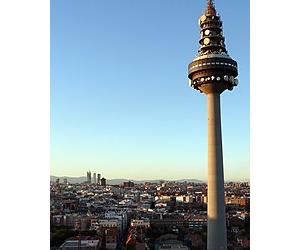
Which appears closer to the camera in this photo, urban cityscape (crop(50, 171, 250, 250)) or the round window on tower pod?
the round window on tower pod

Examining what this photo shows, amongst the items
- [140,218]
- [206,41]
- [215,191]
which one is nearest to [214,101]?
[206,41]

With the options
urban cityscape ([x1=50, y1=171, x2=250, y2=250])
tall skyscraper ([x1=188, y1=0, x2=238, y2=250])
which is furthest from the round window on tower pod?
urban cityscape ([x1=50, y1=171, x2=250, y2=250])

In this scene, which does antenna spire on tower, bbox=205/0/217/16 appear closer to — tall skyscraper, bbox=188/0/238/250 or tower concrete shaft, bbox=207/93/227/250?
tall skyscraper, bbox=188/0/238/250

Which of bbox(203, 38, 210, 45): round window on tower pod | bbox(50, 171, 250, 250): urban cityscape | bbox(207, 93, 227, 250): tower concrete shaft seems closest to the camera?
bbox(207, 93, 227, 250): tower concrete shaft

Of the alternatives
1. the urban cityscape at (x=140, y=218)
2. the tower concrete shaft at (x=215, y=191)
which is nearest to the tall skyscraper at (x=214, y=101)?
the tower concrete shaft at (x=215, y=191)

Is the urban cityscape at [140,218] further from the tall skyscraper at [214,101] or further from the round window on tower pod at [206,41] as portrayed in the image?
the round window on tower pod at [206,41]

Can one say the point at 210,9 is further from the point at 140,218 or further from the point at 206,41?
the point at 140,218
